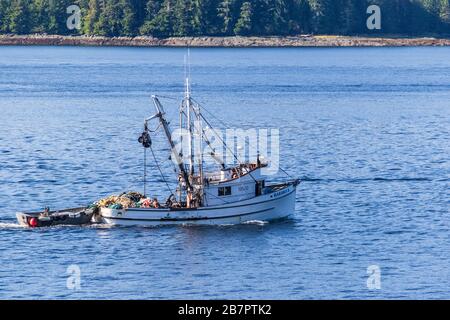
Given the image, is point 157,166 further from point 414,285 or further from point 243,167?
point 414,285

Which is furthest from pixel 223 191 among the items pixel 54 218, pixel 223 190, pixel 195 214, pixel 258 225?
pixel 54 218

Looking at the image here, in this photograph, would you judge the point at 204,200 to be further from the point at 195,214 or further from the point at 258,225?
the point at 258,225

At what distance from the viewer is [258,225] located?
7225 centimetres

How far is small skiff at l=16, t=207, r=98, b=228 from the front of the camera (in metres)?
70.9

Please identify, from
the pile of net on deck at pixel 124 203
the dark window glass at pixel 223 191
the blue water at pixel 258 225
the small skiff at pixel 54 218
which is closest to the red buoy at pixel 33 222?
the small skiff at pixel 54 218

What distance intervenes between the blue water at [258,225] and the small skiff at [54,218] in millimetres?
869

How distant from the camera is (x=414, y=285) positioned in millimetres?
58250

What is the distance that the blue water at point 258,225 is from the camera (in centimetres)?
5909

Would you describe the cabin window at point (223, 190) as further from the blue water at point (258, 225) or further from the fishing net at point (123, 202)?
the fishing net at point (123, 202)

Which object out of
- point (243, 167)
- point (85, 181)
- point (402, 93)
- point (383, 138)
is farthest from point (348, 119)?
point (243, 167)

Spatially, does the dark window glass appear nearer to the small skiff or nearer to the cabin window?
the cabin window

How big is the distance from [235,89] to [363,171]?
8787 centimetres

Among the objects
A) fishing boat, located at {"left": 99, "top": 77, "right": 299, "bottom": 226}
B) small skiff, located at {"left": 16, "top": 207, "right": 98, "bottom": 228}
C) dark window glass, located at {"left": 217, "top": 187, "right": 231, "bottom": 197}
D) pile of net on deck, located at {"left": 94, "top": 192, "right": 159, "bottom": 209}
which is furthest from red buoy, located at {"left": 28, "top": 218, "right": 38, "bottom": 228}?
dark window glass, located at {"left": 217, "top": 187, "right": 231, "bottom": 197}

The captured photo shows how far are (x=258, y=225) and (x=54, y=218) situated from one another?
13.0 meters
